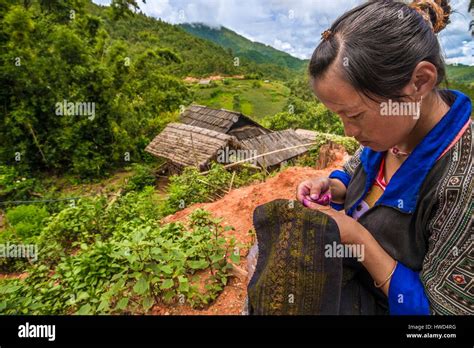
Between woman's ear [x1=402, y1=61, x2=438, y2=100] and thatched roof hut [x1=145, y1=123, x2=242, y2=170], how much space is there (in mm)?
10366

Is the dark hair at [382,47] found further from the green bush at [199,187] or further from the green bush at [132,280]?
the green bush at [199,187]

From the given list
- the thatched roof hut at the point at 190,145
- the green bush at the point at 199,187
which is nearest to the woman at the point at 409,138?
the green bush at the point at 199,187

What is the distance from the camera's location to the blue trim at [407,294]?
1.21m


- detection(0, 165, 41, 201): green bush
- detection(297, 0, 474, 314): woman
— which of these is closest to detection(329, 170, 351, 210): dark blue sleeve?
detection(297, 0, 474, 314): woman

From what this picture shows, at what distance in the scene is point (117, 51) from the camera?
14.9 meters

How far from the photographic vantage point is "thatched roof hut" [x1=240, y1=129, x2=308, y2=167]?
14117mm

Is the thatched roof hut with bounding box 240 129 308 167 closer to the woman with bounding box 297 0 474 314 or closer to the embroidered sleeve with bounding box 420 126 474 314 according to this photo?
the woman with bounding box 297 0 474 314

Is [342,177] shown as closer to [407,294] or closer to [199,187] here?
[407,294]

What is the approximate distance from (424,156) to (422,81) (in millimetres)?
315

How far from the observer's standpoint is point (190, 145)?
43.2 ft

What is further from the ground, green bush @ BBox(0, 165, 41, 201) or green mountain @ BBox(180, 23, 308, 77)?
green mountain @ BBox(180, 23, 308, 77)
